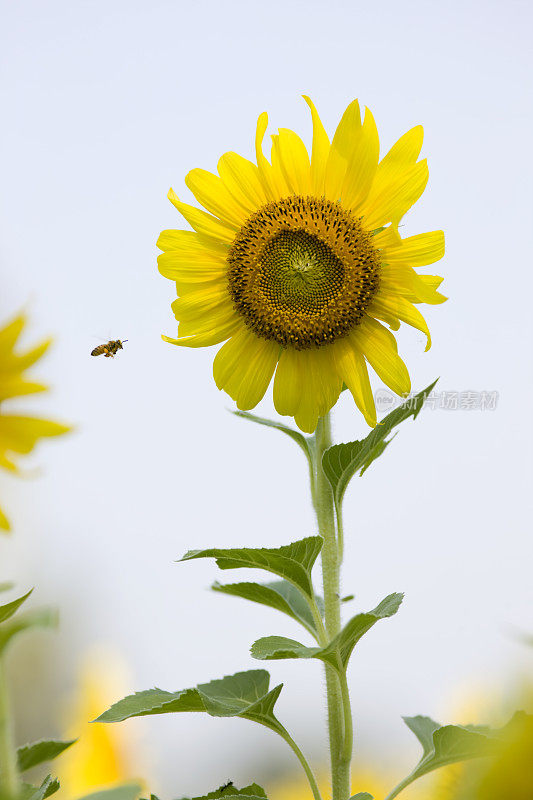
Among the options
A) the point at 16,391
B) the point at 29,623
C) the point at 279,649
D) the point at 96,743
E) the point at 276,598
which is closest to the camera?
the point at 29,623

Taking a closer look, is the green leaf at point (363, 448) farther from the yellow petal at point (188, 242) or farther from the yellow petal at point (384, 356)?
the yellow petal at point (188, 242)

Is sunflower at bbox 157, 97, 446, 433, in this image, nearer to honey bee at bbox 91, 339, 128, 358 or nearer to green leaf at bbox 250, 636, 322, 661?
green leaf at bbox 250, 636, 322, 661

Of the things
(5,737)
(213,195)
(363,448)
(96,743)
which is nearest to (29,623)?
(5,737)

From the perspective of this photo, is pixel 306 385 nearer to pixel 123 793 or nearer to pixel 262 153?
pixel 262 153

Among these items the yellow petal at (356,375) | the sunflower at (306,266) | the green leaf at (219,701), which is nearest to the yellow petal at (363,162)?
the sunflower at (306,266)

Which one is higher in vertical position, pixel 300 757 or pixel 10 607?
pixel 10 607

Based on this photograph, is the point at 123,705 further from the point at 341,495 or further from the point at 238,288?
the point at 238,288

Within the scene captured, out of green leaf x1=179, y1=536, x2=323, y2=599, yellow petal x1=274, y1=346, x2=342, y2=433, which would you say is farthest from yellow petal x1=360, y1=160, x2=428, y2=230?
green leaf x1=179, y1=536, x2=323, y2=599
